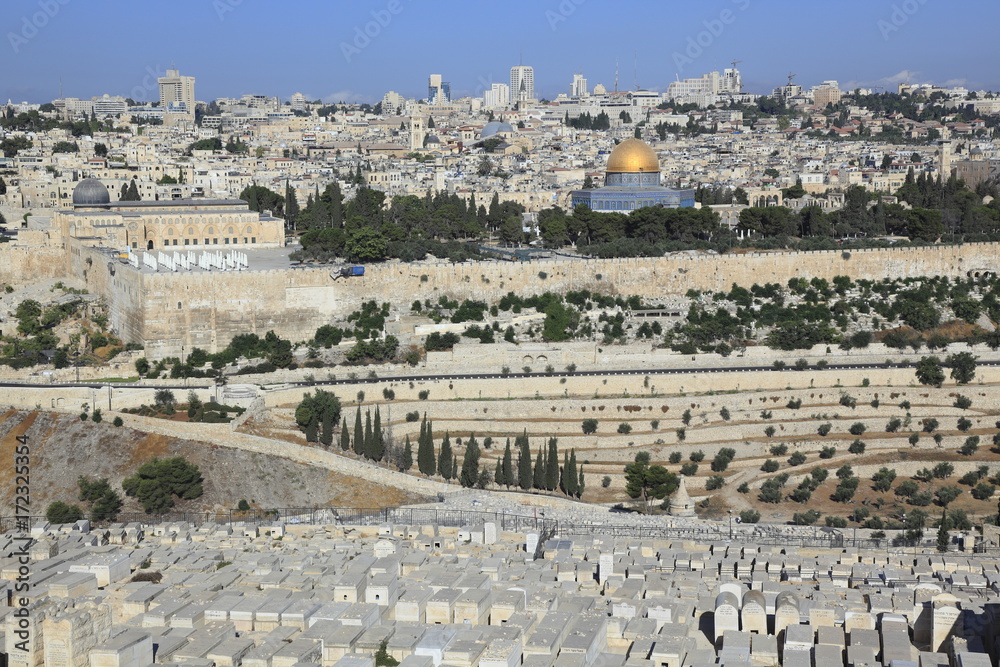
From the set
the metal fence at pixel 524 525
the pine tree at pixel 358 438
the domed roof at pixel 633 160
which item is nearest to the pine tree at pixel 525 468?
the metal fence at pixel 524 525

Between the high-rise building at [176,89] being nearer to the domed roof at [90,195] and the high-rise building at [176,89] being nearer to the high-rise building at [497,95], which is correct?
the high-rise building at [497,95]

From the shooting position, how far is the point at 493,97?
148125mm

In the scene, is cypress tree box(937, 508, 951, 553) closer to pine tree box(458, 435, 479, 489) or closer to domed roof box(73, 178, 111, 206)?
pine tree box(458, 435, 479, 489)

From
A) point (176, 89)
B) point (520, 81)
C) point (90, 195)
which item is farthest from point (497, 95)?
point (90, 195)

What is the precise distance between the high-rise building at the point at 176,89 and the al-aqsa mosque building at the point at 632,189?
224ft

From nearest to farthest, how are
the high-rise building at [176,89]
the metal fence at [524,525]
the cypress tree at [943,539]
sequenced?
the cypress tree at [943,539]
the metal fence at [524,525]
the high-rise building at [176,89]

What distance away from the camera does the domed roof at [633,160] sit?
5025cm

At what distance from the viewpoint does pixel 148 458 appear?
89.9 feet

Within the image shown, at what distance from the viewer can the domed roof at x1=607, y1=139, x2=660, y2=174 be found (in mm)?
50250

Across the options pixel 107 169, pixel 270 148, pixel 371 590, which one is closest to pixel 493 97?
pixel 270 148

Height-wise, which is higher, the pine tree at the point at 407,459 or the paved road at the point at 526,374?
the paved road at the point at 526,374

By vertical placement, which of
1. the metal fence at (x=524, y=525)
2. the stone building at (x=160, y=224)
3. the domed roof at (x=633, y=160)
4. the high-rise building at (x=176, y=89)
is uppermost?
the high-rise building at (x=176, y=89)

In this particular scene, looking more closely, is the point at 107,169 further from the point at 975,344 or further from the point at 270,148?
the point at 975,344

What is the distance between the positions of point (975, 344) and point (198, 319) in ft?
59.6
